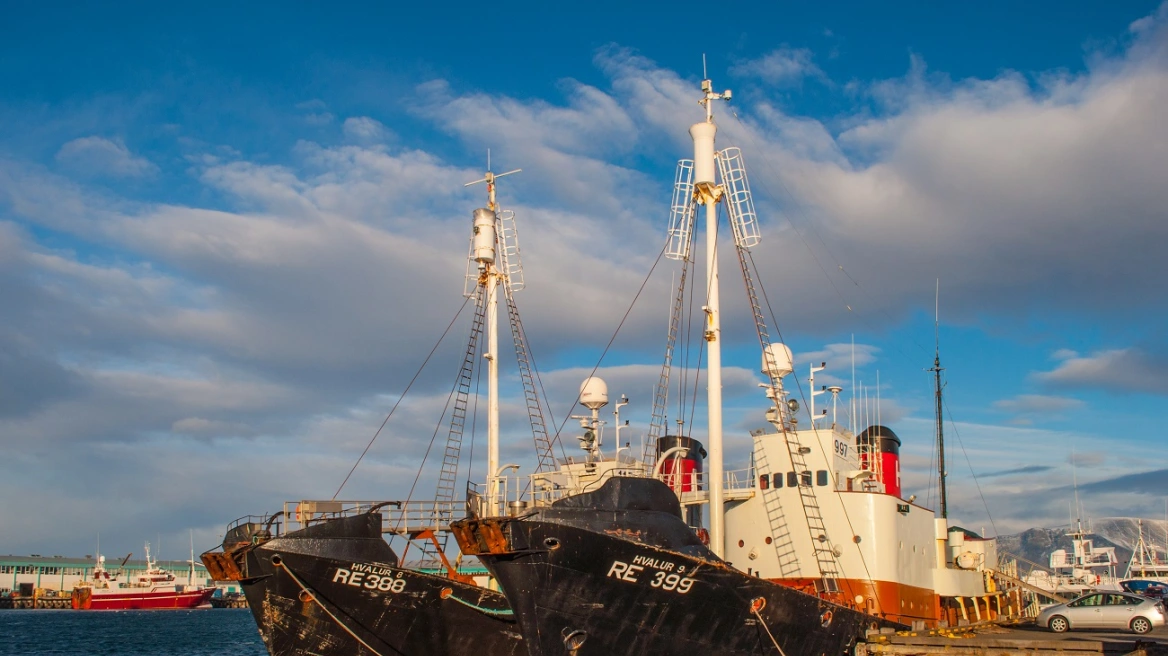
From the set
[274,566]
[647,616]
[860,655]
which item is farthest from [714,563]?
[274,566]

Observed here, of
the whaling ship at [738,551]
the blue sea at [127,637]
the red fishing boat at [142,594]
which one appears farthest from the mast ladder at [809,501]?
the red fishing boat at [142,594]

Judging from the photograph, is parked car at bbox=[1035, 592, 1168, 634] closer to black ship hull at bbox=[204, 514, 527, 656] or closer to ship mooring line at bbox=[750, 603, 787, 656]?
ship mooring line at bbox=[750, 603, 787, 656]

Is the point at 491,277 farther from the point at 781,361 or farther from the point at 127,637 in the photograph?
the point at 127,637

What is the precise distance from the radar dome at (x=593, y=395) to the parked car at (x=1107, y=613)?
1566cm

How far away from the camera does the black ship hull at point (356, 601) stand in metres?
24.5

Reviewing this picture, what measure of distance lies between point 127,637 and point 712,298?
62.9 metres

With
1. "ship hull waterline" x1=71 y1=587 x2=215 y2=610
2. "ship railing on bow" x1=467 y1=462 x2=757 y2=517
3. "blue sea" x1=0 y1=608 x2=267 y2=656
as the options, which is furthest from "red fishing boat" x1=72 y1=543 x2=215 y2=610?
"ship railing on bow" x1=467 y1=462 x2=757 y2=517

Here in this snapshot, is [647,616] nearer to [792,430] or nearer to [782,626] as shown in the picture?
[782,626]

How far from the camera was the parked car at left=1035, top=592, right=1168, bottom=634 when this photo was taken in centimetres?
2805

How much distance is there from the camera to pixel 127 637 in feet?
242

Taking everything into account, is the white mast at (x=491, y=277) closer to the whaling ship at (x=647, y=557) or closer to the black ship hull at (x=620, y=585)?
the whaling ship at (x=647, y=557)

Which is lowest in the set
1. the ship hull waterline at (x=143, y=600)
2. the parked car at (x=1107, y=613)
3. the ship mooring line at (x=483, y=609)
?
the ship hull waterline at (x=143, y=600)

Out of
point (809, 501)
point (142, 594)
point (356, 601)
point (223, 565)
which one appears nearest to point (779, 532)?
point (809, 501)

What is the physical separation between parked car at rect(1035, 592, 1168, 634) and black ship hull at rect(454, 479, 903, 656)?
11.6 m
